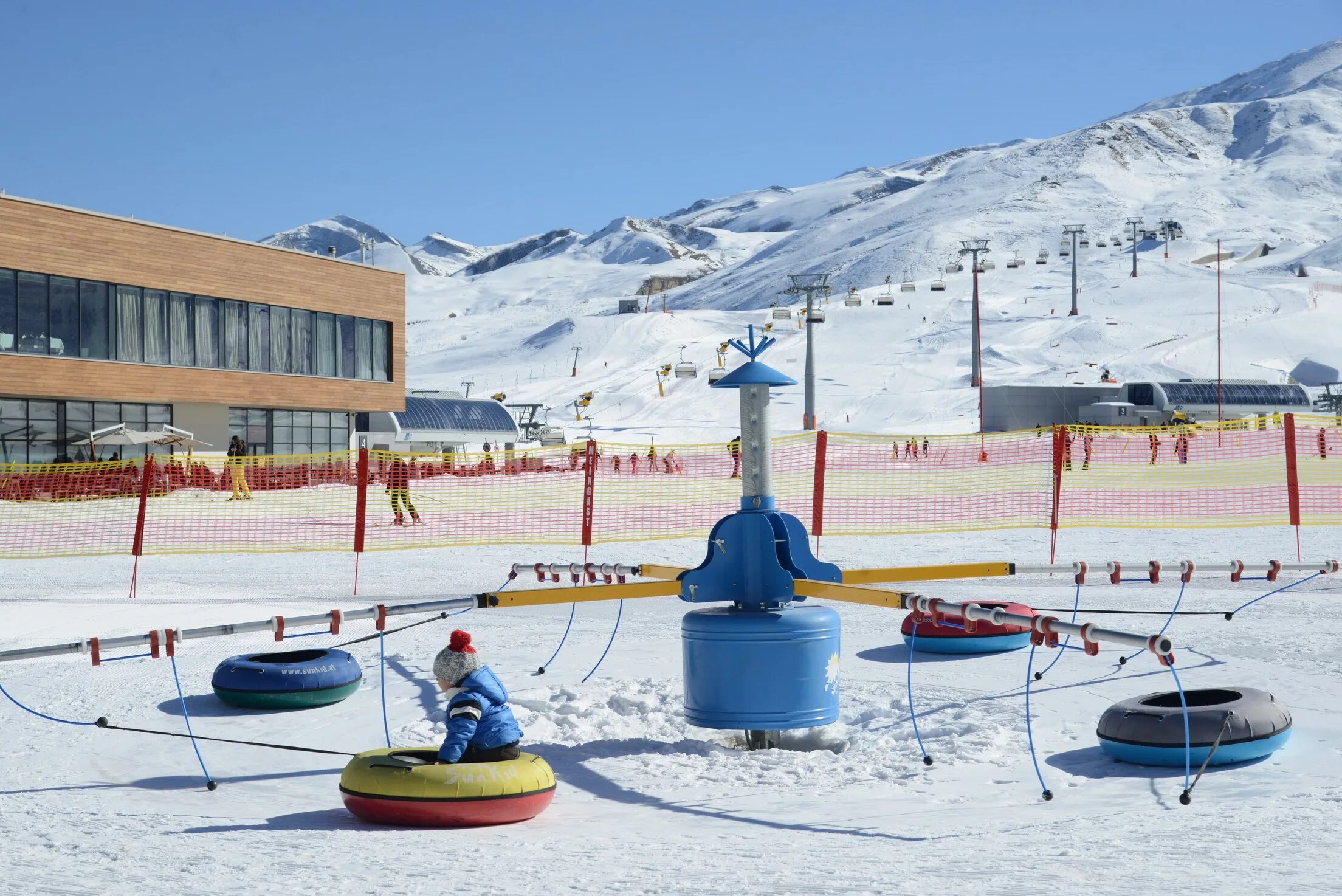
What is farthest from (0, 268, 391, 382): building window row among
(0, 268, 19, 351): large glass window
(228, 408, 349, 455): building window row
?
(228, 408, 349, 455): building window row

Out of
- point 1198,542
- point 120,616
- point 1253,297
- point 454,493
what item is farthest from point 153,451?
point 1253,297

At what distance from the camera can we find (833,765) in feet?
27.2

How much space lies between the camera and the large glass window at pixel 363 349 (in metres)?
50.0

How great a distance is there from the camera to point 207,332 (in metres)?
43.7

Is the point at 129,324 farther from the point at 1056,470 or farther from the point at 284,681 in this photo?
the point at 284,681

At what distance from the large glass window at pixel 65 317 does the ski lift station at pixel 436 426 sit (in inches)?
507

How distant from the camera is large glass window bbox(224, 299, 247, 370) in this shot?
4447 cm

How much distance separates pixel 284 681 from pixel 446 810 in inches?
142

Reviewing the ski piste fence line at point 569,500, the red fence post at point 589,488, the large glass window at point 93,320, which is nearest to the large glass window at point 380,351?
the ski piste fence line at point 569,500

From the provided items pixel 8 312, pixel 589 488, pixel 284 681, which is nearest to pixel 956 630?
pixel 284 681

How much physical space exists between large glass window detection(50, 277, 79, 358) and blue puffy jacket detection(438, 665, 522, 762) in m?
35.7

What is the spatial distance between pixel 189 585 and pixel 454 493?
19.4 meters

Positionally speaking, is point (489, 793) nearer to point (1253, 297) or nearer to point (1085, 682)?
point (1085, 682)

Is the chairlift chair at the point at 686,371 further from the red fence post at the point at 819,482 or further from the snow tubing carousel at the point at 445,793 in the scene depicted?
the snow tubing carousel at the point at 445,793
